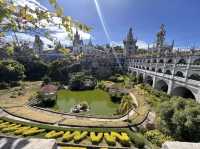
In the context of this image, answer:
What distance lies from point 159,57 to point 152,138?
4499 cm

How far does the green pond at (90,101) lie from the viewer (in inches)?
1541

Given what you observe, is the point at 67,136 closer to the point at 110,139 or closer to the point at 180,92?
the point at 110,139

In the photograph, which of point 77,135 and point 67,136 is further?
point 77,135

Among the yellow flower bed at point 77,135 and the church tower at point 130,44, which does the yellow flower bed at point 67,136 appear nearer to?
the yellow flower bed at point 77,135

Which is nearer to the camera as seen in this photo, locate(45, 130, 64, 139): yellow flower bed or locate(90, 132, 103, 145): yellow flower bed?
locate(90, 132, 103, 145): yellow flower bed

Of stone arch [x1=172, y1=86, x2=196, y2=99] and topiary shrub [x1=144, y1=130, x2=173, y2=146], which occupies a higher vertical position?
stone arch [x1=172, y1=86, x2=196, y2=99]

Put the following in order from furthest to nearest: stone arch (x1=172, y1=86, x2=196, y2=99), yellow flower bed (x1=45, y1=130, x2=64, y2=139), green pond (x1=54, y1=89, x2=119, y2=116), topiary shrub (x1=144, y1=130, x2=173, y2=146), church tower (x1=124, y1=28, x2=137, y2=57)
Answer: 1. church tower (x1=124, y1=28, x2=137, y2=57)
2. stone arch (x1=172, y1=86, x2=196, y2=99)
3. green pond (x1=54, y1=89, x2=119, y2=116)
4. yellow flower bed (x1=45, y1=130, x2=64, y2=139)
5. topiary shrub (x1=144, y1=130, x2=173, y2=146)

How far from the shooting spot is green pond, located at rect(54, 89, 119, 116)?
39141 mm

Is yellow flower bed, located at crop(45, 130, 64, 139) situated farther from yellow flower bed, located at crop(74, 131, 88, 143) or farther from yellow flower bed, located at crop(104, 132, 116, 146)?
yellow flower bed, located at crop(104, 132, 116, 146)

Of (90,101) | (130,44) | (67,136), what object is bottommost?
(90,101)

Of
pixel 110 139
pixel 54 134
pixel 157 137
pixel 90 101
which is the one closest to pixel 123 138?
pixel 110 139

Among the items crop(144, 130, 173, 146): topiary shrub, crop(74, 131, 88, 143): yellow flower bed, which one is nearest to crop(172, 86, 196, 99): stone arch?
crop(144, 130, 173, 146): topiary shrub

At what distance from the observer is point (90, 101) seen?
47.7 m

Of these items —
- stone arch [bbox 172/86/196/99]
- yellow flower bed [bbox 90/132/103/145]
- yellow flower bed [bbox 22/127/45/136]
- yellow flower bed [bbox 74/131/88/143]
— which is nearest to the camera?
yellow flower bed [bbox 90/132/103/145]
